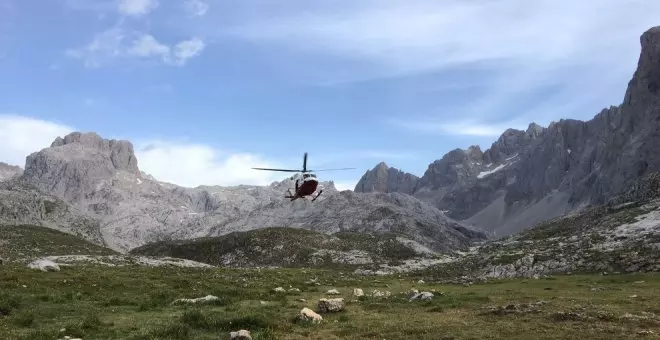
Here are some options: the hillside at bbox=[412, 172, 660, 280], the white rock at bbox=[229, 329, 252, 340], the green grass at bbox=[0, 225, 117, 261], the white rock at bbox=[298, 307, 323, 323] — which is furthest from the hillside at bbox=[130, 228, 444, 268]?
the white rock at bbox=[229, 329, 252, 340]

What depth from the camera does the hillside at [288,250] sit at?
426 feet

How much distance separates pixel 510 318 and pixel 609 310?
5.64 metres

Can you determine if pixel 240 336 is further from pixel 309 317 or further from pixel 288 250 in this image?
pixel 288 250

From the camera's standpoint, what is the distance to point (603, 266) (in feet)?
200

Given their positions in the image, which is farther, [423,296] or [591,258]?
[591,258]

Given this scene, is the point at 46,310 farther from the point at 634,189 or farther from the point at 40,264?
the point at 634,189

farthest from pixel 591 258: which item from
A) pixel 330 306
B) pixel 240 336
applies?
pixel 240 336

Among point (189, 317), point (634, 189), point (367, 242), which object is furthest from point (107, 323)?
point (634, 189)

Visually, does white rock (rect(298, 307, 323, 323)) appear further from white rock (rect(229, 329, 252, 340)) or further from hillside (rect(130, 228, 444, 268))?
hillside (rect(130, 228, 444, 268))

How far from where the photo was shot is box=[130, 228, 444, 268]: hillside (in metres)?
130

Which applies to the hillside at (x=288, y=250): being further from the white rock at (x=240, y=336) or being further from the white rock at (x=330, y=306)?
the white rock at (x=240, y=336)

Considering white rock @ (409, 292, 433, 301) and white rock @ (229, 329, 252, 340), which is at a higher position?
white rock @ (229, 329, 252, 340)

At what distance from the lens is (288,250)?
136m

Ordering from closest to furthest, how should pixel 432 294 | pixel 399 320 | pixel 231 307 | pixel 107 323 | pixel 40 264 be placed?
1. pixel 107 323
2. pixel 399 320
3. pixel 231 307
4. pixel 432 294
5. pixel 40 264
